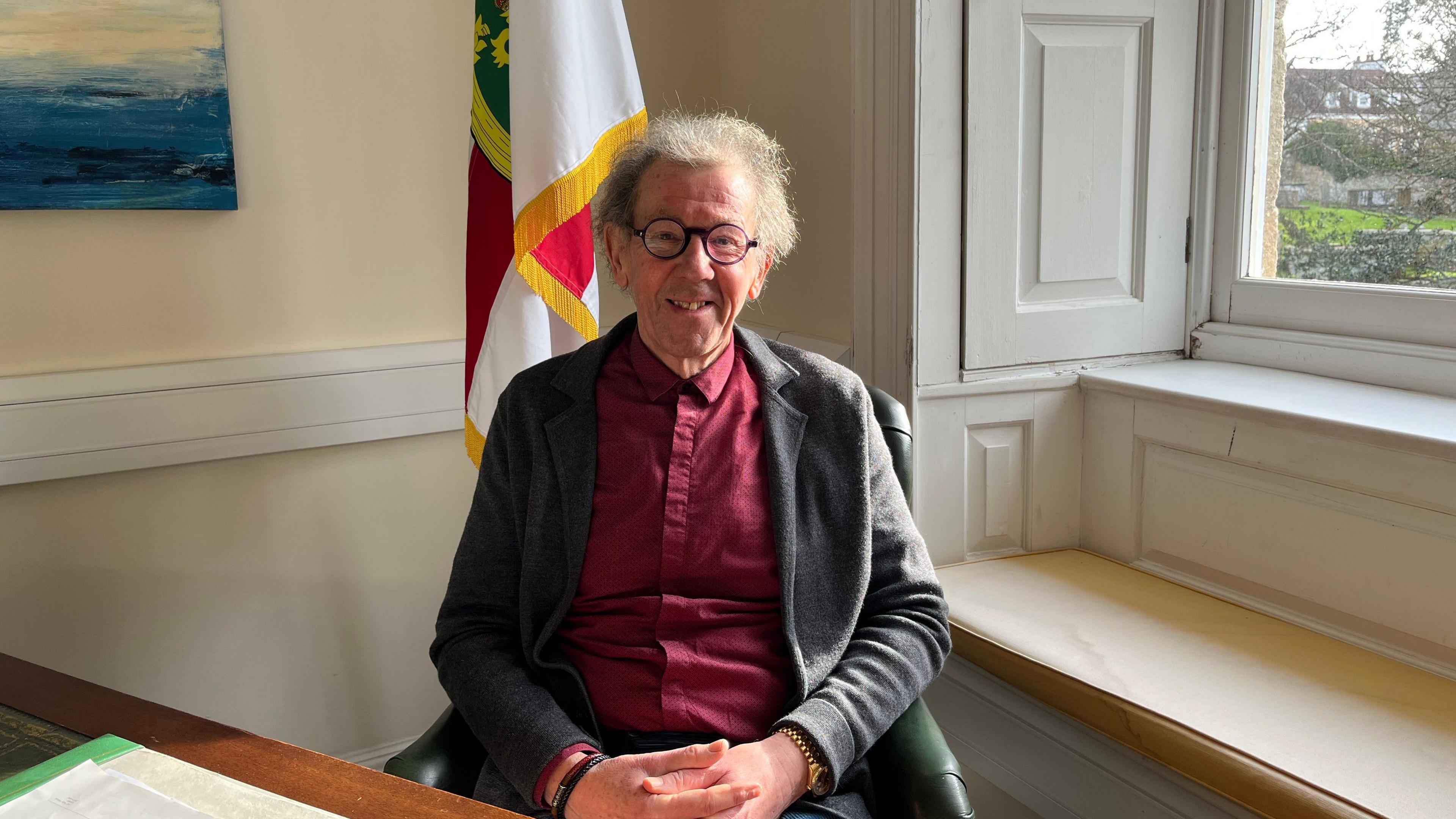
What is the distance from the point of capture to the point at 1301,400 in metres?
1.61

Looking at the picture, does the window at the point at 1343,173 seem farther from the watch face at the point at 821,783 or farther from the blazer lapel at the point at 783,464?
the watch face at the point at 821,783

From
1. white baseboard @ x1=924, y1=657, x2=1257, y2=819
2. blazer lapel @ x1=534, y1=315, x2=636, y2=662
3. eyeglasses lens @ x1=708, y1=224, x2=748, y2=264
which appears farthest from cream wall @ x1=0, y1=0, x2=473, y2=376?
white baseboard @ x1=924, y1=657, x2=1257, y2=819

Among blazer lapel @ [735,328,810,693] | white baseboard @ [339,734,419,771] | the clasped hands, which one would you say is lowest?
white baseboard @ [339,734,419,771]

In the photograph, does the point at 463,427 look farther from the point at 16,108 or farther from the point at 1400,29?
the point at 1400,29

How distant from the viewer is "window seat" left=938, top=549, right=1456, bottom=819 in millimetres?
1183

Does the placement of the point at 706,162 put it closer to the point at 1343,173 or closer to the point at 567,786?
the point at 567,786

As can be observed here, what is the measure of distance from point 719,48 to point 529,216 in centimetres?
92

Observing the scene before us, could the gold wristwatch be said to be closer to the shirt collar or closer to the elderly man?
the elderly man

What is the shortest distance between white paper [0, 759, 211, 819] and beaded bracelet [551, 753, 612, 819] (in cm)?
42

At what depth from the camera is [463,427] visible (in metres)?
2.13

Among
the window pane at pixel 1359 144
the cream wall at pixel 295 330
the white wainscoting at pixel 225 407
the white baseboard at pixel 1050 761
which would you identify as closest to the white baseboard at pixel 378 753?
the cream wall at pixel 295 330

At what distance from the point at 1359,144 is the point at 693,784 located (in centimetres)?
160

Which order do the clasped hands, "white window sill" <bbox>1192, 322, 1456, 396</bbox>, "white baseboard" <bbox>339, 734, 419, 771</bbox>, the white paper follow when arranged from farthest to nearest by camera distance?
"white baseboard" <bbox>339, 734, 419, 771</bbox>
"white window sill" <bbox>1192, 322, 1456, 396</bbox>
the clasped hands
the white paper

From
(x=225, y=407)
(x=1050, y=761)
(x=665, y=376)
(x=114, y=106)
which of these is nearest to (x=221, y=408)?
(x=225, y=407)
